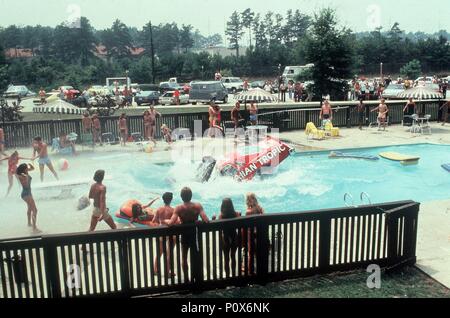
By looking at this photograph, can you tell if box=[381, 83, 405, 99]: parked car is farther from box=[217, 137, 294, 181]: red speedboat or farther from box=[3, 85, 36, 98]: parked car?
box=[3, 85, 36, 98]: parked car

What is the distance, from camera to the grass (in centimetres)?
640

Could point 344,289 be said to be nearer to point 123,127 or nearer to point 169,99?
point 123,127

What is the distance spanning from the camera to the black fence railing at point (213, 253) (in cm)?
595

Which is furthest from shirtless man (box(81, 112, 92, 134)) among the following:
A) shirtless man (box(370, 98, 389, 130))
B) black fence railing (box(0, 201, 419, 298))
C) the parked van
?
the parked van

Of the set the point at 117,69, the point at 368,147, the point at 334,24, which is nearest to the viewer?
the point at 368,147

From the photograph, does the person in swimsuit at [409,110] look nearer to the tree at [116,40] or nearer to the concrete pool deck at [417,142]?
the concrete pool deck at [417,142]

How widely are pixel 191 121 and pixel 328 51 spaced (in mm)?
11695

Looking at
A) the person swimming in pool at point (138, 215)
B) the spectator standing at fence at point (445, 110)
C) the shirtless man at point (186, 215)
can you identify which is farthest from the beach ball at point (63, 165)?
the spectator standing at fence at point (445, 110)

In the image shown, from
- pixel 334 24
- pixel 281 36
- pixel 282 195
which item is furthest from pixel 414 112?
pixel 281 36

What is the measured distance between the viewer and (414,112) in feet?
74.4

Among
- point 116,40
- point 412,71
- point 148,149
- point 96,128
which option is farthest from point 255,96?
point 116,40

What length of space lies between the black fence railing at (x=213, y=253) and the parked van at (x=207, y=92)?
28.3 meters
